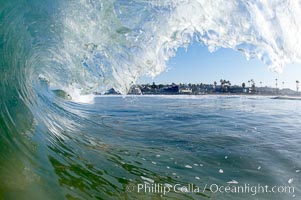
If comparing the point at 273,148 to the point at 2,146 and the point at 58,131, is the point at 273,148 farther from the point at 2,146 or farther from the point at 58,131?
the point at 2,146

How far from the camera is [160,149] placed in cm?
773

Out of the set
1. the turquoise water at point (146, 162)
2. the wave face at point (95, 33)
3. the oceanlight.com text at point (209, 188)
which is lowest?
the oceanlight.com text at point (209, 188)

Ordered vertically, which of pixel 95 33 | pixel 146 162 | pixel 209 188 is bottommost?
pixel 209 188

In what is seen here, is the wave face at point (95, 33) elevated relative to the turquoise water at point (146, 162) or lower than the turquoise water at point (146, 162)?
elevated

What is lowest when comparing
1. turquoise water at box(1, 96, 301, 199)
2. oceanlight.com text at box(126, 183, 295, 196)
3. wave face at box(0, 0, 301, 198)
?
oceanlight.com text at box(126, 183, 295, 196)

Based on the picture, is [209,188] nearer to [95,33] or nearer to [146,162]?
[146,162]

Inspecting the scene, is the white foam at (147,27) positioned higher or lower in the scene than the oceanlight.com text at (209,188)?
higher

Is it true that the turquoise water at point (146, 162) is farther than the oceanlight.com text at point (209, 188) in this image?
No

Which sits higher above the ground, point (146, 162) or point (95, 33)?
point (95, 33)

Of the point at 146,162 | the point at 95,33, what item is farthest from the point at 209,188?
the point at 95,33

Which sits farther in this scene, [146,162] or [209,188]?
[146,162]

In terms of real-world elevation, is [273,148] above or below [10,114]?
below

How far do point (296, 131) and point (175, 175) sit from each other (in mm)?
6875

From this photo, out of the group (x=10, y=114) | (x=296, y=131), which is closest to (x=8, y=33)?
(x=10, y=114)
